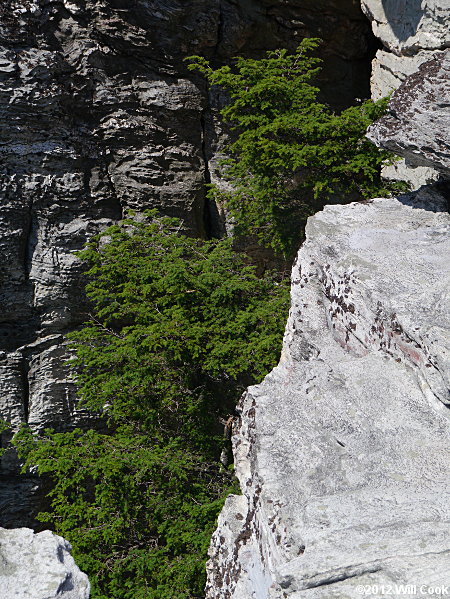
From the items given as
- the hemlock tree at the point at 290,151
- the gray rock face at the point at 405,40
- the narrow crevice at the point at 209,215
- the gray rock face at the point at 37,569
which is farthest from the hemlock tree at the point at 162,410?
the gray rock face at the point at 37,569

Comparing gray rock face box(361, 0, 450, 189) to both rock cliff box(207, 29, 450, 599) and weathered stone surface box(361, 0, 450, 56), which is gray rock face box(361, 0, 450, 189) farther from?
rock cliff box(207, 29, 450, 599)

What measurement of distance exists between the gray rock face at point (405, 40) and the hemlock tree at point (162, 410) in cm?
258

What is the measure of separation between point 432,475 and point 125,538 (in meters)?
4.94

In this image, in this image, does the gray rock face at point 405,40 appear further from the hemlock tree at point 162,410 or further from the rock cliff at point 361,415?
the rock cliff at point 361,415

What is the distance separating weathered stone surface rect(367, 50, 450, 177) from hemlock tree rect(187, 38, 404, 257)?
235cm

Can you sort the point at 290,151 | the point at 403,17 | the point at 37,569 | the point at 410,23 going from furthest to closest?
the point at 403,17
the point at 410,23
the point at 290,151
the point at 37,569

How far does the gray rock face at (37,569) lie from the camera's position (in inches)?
128

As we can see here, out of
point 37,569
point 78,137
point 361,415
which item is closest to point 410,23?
point 78,137

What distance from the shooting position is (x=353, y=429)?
3824 millimetres

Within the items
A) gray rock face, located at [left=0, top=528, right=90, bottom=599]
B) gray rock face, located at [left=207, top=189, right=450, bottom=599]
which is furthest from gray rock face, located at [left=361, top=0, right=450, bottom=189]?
gray rock face, located at [left=0, top=528, right=90, bottom=599]

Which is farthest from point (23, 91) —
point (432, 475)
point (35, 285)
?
point (432, 475)

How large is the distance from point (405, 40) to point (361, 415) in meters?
6.77

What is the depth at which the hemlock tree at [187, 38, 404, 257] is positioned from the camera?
799cm

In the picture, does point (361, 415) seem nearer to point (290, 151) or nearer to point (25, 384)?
point (290, 151)
